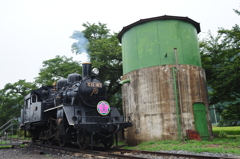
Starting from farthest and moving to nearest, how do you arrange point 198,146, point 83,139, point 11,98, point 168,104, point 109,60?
1. point 11,98
2. point 109,60
3. point 168,104
4. point 83,139
5. point 198,146

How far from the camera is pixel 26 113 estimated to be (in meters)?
13.0

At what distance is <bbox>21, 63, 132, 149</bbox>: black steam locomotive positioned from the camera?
799 cm

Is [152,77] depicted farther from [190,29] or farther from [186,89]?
[190,29]

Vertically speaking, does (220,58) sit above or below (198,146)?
above

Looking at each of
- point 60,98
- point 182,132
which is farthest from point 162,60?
point 60,98

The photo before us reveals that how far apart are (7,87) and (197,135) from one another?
2653 cm

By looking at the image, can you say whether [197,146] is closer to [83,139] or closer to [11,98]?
[83,139]

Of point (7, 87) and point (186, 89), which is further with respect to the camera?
point (7, 87)

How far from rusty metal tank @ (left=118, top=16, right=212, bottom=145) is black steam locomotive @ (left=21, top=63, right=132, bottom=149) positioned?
1.32m

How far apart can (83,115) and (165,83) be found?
157 inches

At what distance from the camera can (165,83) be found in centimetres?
987

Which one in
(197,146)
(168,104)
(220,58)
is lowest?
(197,146)

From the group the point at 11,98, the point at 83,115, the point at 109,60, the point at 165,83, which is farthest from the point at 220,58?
the point at 11,98

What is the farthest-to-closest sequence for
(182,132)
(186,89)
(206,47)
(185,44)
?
1. (206,47)
2. (185,44)
3. (186,89)
4. (182,132)
